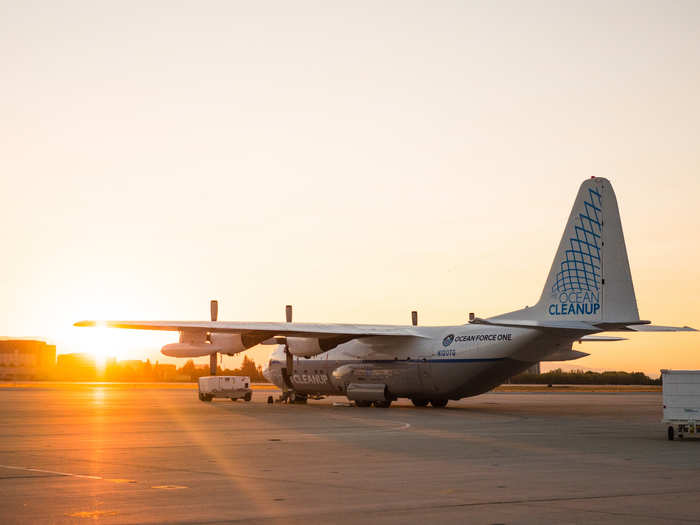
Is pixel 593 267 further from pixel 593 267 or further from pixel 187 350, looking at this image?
pixel 187 350

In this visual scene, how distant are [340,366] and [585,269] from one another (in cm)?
1571

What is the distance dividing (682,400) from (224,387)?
98.6 ft

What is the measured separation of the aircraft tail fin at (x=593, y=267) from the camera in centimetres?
3275

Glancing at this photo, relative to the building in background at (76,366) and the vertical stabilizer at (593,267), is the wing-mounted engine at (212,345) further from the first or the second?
the building in background at (76,366)

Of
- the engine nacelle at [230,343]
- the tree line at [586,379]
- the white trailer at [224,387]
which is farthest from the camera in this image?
the tree line at [586,379]

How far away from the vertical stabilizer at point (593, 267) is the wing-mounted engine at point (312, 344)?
1227 cm

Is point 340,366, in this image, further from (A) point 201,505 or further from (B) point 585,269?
(A) point 201,505

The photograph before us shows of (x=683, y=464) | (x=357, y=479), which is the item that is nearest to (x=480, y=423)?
(x=683, y=464)

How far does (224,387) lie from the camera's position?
49.8 meters

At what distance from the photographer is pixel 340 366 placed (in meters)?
45.8

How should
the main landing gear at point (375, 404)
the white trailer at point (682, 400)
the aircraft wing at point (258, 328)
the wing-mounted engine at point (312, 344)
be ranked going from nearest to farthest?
the white trailer at point (682, 400), the aircraft wing at point (258, 328), the main landing gear at point (375, 404), the wing-mounted engine at point (312, 344)

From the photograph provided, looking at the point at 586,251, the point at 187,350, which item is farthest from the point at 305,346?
the point at 586,251

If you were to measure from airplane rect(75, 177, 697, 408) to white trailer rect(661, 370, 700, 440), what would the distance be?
27.1 feet

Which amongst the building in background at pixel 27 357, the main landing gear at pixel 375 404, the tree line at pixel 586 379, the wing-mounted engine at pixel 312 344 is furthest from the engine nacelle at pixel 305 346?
the building in background at pixel 27 357
